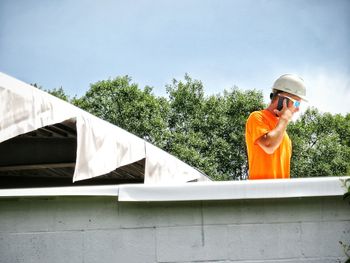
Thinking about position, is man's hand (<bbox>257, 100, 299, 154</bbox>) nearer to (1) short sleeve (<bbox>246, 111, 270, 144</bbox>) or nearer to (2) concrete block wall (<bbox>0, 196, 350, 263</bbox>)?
(1) short sleeve (<bbox>246, 111, 270, 144</bbox>)

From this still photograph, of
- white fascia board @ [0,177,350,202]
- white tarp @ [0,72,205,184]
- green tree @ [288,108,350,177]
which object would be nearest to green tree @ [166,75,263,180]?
green tree @ [288,108,350,177]

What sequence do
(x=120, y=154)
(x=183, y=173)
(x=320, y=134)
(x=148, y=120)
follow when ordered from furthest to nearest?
(x=320, y=134), (x=148, y=120), (x=183, y=173), (x=120, y=154)

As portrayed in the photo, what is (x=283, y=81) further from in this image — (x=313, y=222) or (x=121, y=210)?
(x=121, y=210)

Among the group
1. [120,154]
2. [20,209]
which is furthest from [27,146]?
[20,209]

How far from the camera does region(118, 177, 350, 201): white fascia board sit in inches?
86.4

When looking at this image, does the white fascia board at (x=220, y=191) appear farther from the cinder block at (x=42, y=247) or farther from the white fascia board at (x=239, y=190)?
the cinder block at (x=42, y=247)

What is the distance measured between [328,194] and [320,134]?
30.9 m

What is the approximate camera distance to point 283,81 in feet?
10.4

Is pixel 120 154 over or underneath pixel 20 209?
over

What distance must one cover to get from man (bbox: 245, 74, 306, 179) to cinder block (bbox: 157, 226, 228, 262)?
88 centimetres

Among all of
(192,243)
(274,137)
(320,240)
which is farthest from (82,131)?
(320,240)

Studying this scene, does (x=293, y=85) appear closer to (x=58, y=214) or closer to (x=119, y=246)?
(x=119, y=246)

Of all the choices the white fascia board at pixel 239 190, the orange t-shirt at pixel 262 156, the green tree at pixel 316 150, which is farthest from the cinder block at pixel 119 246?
the green tree at pixel 316 150

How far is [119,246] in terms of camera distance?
224 centimetres
